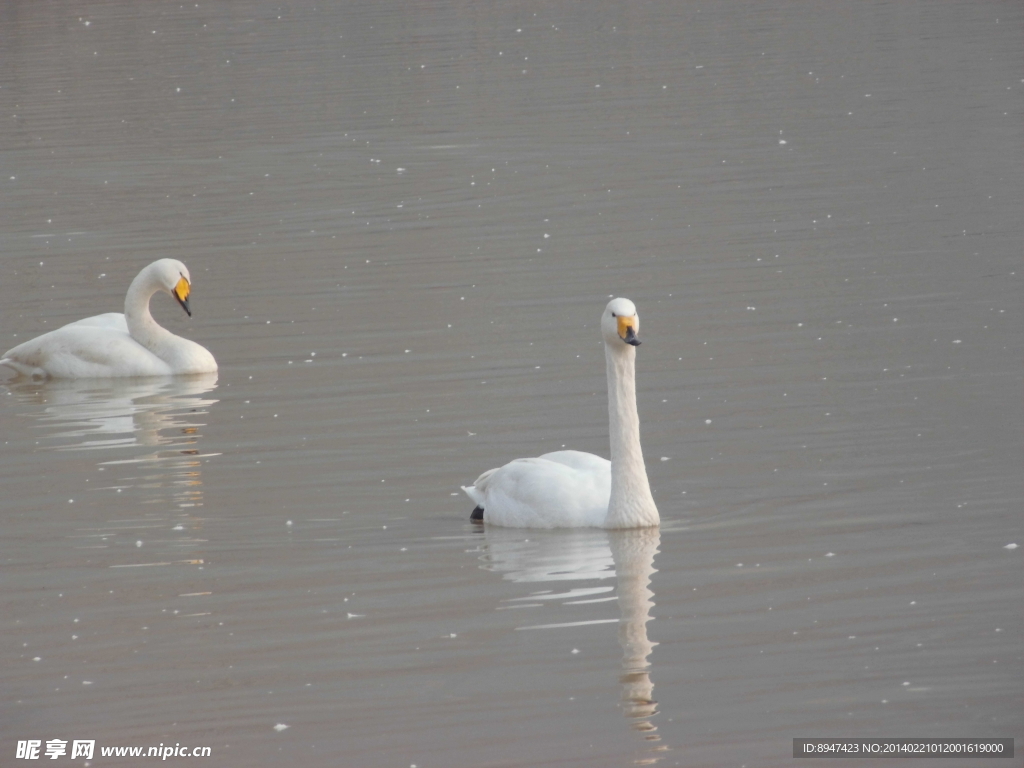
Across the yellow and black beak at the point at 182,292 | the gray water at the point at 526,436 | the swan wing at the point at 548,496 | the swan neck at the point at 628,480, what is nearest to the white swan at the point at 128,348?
the yellow and black beak at the point at 182,292

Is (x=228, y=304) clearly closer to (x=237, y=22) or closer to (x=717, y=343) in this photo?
(x=717, y=343)

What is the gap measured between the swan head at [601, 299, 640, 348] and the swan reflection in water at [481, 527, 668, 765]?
89 cm

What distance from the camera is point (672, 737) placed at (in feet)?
19.9

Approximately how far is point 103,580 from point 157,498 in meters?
1.50

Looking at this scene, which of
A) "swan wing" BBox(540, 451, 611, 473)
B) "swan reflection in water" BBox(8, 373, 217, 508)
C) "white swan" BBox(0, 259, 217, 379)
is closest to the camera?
"swan wing" BBox(540, 451, 611, 473)

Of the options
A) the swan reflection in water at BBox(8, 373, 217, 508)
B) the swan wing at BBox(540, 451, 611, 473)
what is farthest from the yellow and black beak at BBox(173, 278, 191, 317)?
the swan wing at BBox(540, 451, 611, 473)

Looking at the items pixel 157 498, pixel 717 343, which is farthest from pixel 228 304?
pixel 157 498

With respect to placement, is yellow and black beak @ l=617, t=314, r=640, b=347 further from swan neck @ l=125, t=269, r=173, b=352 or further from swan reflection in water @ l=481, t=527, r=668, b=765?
swan neck @ l=125, t=269, r=173, b=352

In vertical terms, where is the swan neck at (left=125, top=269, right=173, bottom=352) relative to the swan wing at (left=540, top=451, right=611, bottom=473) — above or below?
above

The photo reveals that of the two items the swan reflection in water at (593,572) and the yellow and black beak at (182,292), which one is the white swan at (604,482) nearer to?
the swan reflection in water at (593,572)

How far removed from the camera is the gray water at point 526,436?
21.4ft

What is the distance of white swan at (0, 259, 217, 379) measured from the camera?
42.8 ft

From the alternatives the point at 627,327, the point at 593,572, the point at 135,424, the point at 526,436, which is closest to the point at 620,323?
the point at 627,327

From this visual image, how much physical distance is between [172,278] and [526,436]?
4.27 m
